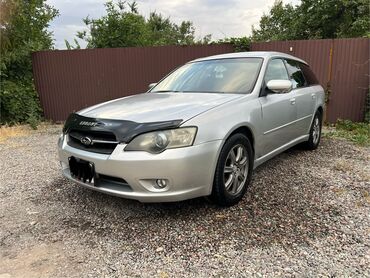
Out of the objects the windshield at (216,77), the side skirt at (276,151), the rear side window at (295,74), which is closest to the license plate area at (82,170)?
the windshield at (216,77)

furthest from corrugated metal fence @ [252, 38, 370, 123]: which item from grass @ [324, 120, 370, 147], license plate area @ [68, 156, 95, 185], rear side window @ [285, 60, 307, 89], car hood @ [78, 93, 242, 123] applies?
license plate area @ [68, 156, 95, 185]

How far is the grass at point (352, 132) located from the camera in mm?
6414

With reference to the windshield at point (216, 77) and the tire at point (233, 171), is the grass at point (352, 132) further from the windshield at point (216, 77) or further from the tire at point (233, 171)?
the tire at point (233, 171)

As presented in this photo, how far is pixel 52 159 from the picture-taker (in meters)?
5.70

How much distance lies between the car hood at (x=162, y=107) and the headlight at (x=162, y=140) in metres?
0.13

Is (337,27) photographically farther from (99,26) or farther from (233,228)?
(233,228)

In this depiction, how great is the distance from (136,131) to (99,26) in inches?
412

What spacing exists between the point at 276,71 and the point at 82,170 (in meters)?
2.67

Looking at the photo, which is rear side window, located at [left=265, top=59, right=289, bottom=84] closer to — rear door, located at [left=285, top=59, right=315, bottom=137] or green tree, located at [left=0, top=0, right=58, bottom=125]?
rear door, located at [left=285, top=59, right=315, bottom=137]

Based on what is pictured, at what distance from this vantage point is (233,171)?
11.0ft

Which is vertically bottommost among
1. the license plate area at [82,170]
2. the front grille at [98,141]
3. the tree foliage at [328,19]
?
the license plate area at [82,170]

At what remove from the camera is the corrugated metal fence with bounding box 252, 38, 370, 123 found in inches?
304

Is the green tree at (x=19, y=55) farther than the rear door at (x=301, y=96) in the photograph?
Yes

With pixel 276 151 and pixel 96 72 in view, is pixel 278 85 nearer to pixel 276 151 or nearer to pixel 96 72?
pixel 276 151
